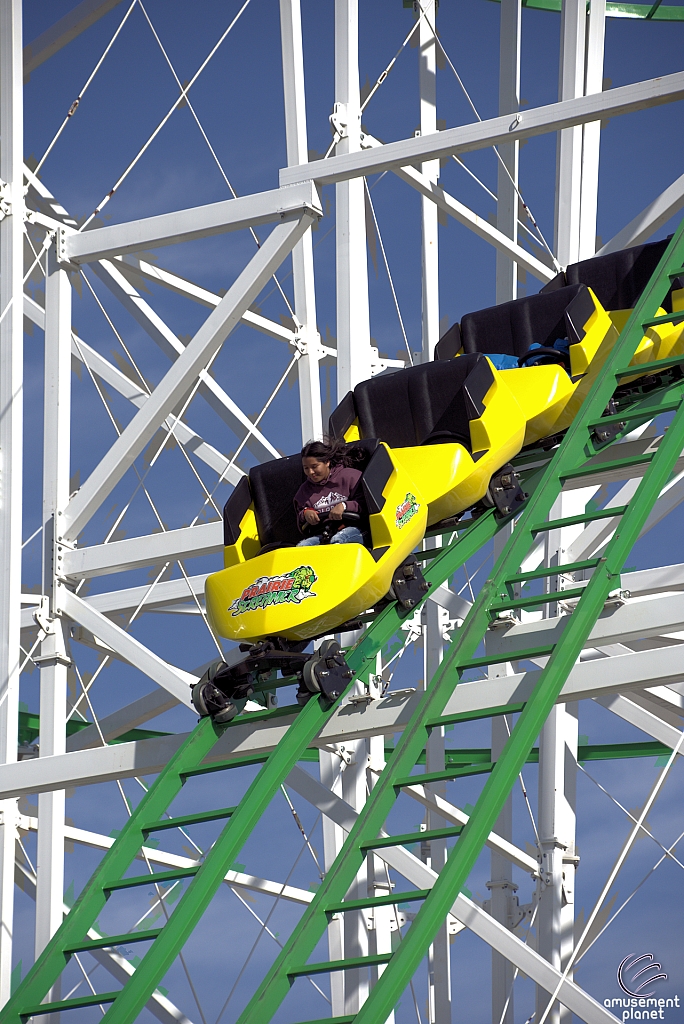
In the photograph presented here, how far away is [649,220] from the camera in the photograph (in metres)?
8.79

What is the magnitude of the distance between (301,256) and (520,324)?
1847mm

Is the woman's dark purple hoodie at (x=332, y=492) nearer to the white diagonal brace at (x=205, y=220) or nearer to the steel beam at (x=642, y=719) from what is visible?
the white diagonal brace at (x=205, y=220)

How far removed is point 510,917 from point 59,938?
6.27 meters

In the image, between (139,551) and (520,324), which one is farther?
(520,324)

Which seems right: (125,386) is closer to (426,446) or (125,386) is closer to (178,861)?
(178,861)

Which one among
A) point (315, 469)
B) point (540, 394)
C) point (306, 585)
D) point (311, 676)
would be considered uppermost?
point (540, 394)

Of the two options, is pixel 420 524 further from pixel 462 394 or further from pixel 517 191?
pixel 517 191

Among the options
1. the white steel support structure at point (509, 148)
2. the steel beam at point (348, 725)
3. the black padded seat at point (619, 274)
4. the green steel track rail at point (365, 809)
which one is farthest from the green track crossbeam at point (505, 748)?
the white steel support structure at point (509, 148)

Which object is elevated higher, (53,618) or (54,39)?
(54,39)

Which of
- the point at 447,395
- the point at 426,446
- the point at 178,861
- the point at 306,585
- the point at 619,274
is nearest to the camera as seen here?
the point at 306,585

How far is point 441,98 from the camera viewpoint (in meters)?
23.8

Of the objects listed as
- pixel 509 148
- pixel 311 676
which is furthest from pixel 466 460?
pixel 509 148

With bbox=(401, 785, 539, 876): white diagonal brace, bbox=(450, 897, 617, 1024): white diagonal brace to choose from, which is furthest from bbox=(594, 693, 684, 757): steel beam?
bbox=(450, 897, 617, 1024): white diagonal brace

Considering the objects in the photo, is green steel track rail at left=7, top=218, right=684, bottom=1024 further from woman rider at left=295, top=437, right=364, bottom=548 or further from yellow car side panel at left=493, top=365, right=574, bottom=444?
yellow car side panel at left=493, top=365, right=574, bottom=444
